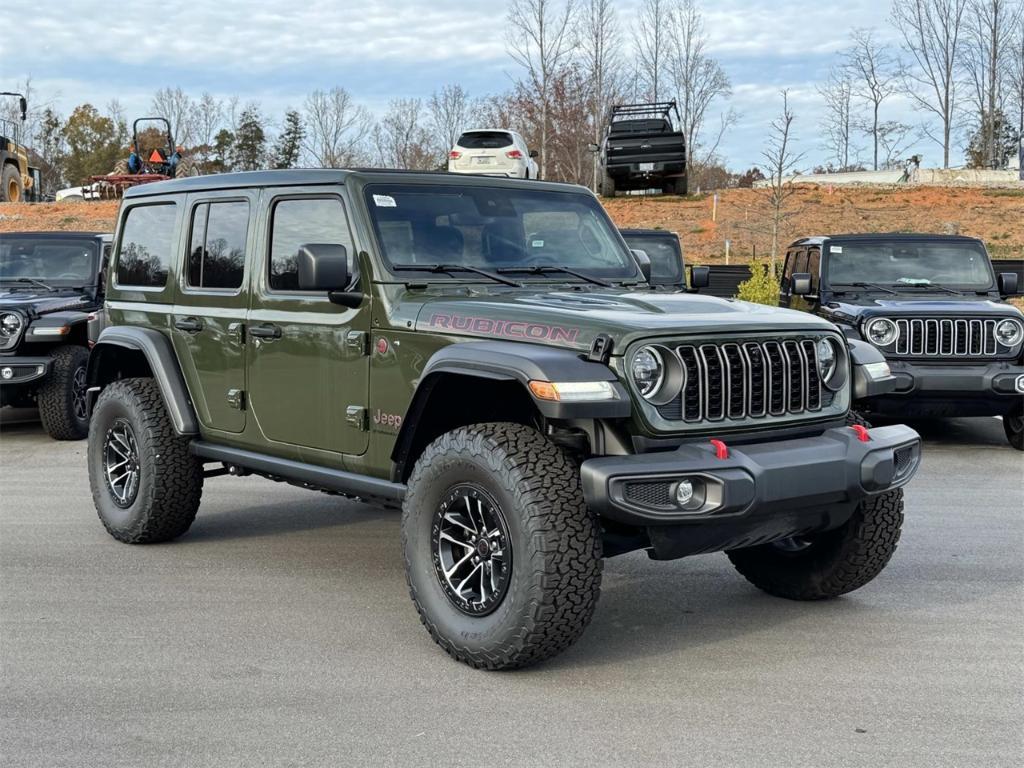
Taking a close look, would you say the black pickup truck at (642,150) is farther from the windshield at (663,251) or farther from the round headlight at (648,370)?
the round headlight at (648,370)

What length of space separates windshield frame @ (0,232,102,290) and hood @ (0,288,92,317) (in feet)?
0.56

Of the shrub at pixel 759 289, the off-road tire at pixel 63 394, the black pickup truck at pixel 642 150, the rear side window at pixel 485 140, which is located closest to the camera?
the off-road tire at pixel 63 394

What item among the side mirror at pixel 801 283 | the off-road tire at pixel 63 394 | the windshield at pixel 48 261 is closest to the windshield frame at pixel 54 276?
the windshield at pixel 48 261

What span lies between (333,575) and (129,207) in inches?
104

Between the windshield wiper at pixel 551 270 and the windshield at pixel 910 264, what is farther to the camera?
the windshield at pixel 910 264

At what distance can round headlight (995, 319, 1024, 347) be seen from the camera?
384 inches

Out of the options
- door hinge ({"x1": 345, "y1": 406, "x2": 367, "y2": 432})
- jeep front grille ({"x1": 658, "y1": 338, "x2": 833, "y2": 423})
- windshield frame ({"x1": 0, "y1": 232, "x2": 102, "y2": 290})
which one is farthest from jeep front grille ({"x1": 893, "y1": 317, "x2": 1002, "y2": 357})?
windshield frame ({"x1": 0, "y1": 232, "x2": 102, "y2": 290})

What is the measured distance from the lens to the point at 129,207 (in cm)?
689

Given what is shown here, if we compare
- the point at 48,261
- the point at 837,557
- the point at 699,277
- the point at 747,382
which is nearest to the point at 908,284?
the point at 699,277

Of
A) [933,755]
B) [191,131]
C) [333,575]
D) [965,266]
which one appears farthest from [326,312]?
[191,131]

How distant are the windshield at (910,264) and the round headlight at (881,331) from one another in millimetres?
1303

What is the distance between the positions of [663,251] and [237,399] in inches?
371

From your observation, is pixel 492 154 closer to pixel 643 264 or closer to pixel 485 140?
pixel 485 140

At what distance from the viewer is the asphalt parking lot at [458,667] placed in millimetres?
3727
